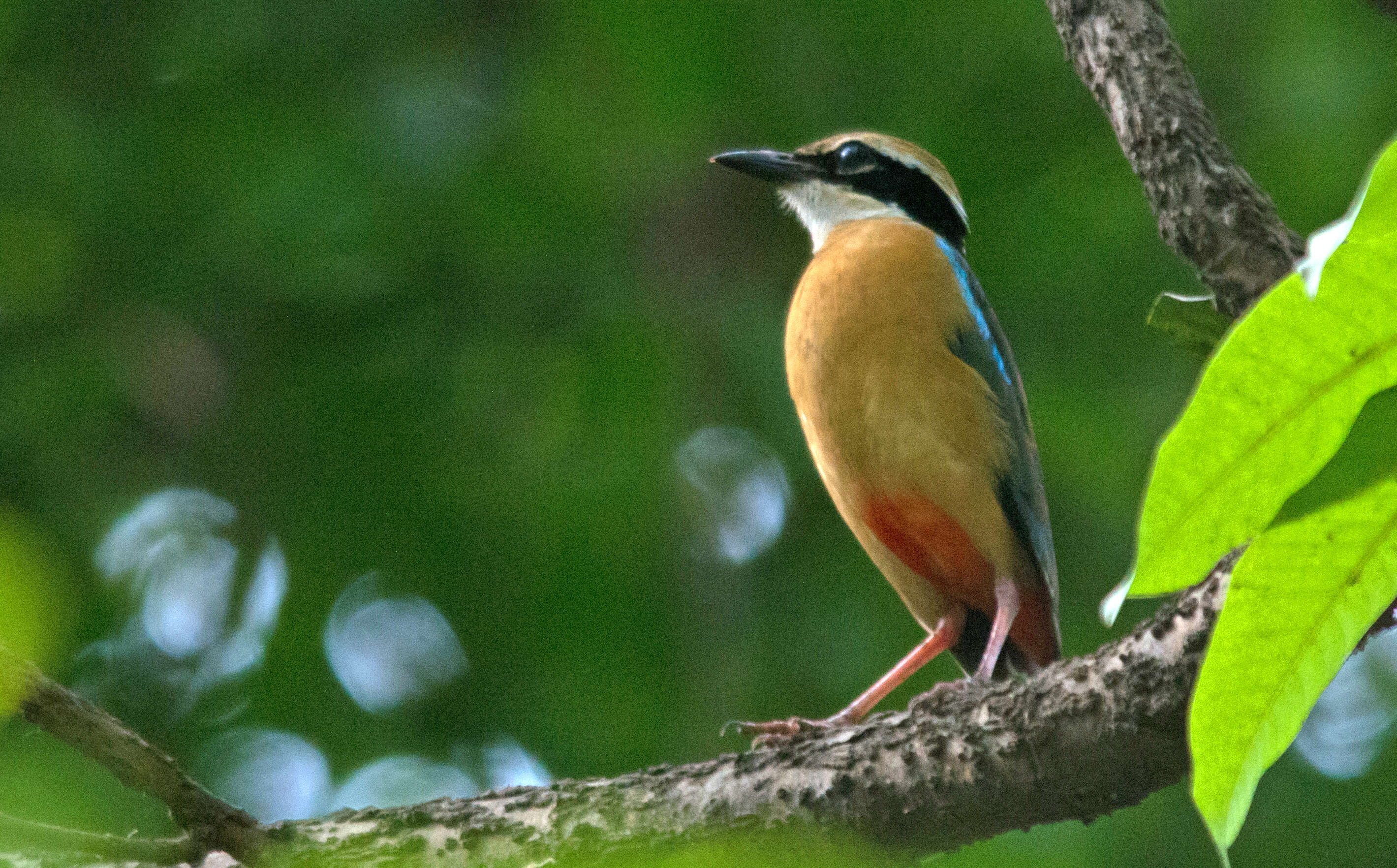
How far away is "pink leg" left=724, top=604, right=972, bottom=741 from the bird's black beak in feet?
6.50

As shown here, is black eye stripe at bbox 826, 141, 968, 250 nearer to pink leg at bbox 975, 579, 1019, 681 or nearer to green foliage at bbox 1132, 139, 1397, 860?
pink leg at bbox 975, 579, 1019, 681

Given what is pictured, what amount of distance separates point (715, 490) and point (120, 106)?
10.6 ft

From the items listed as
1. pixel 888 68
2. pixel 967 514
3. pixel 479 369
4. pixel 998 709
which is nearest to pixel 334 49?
pixel 479 369

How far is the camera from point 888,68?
6562 millimetres

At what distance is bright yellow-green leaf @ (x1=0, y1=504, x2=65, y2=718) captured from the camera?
0.95 m

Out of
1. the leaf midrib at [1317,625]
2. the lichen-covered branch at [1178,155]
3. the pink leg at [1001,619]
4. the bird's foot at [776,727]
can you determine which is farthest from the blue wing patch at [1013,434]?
the leaf midrib at [1317,625]

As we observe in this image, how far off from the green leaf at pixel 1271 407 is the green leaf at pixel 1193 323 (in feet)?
4.88

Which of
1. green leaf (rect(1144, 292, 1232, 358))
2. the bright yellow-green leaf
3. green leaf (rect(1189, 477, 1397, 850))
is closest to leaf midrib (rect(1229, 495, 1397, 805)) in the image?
green leaf (rect(1189, 477, 1397, 850))

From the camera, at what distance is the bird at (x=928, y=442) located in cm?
Result: 455

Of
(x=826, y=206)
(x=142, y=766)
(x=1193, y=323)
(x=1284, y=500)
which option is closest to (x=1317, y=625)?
(x=1284, y=500)

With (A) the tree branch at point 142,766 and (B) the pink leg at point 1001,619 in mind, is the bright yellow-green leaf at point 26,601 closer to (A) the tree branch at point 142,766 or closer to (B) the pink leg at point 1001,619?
(A) the tree branch at point 142,766

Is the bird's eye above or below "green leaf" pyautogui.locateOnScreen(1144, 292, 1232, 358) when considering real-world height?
above

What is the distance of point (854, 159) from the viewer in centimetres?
585

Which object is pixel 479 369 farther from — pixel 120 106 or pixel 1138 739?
pixel 1138 739
